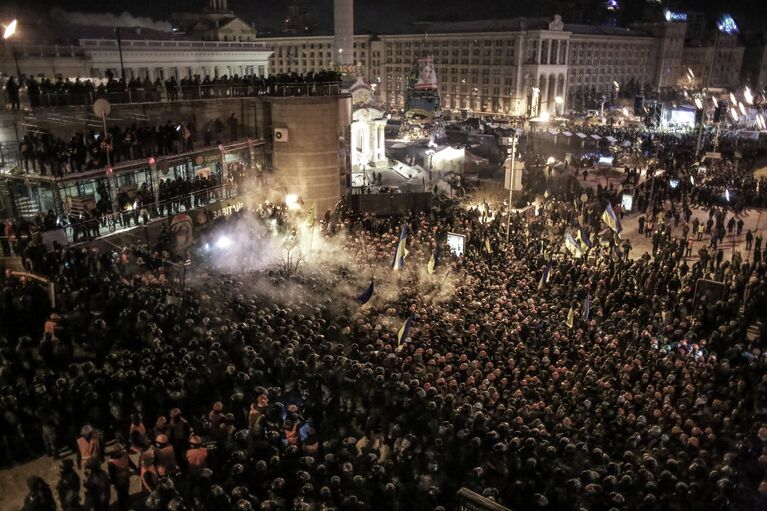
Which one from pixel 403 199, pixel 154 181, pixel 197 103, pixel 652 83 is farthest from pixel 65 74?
pixel 652 83

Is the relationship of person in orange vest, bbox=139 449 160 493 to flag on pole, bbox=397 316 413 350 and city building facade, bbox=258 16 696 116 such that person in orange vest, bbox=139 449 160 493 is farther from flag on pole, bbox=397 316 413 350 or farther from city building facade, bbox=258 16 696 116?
city building facade, bbox=258 16 696 116

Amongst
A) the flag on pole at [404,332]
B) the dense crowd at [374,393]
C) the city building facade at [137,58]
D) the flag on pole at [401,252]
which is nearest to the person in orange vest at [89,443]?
the dense crowd at [374,393]

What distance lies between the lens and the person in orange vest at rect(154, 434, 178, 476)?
352 inches

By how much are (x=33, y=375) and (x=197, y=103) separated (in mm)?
15853

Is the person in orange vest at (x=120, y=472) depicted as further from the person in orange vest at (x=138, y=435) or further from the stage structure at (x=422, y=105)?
the stage structure at (x=422, y=105)

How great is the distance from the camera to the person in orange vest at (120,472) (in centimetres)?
873

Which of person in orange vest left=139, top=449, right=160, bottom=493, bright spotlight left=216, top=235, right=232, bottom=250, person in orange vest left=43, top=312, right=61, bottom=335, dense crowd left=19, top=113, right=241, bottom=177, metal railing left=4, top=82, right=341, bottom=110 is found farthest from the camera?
bright spotlight left=216, top=235, right=232, bottom=250

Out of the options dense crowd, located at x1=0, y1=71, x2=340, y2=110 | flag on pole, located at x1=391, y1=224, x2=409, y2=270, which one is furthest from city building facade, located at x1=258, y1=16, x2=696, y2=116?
flag on pole, located at x1=391, y1=224, x2=409, y2=270

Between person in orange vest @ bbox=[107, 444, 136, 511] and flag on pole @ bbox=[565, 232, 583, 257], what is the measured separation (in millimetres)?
14897

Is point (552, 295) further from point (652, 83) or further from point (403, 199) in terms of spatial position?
point (652, 83)

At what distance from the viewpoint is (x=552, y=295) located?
16.5 m

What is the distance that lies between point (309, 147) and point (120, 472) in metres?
18.4

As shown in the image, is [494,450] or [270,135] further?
[270,135]

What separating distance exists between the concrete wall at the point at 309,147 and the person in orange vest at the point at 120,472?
17.9 meters
